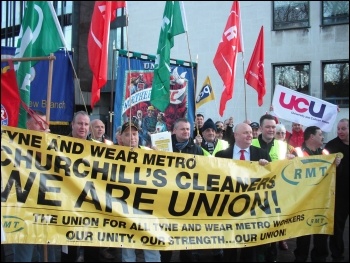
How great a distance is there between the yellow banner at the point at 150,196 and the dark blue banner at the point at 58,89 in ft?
10.00

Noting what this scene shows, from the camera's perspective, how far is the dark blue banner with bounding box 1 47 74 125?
7.05m

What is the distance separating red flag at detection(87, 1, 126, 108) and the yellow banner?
214 centimetres

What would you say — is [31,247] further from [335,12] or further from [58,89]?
[335,12]

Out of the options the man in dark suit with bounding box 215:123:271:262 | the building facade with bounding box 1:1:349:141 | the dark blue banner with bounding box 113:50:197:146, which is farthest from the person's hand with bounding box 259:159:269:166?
the building facade with bounding box 1:1:349:141

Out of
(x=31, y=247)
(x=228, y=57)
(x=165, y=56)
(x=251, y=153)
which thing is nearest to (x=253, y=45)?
(x=228, y=57)

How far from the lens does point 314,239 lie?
17.2 feet

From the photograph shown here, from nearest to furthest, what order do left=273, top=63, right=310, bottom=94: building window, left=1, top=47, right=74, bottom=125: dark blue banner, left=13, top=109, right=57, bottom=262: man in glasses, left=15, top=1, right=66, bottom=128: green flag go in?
left=13, top=109, right=57, bottom=262: man in glasses < left=15, top=1, right=66, bottom=128: green flag < left=1, top=47, right=74, bottom=125: dark blue banner < left=273, top=63, right=310, bottom=94: building window

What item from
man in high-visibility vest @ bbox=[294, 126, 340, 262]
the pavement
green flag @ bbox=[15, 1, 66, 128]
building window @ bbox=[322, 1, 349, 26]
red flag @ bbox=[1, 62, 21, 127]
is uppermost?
building window @ bbox=[322, 1, 349, 26]

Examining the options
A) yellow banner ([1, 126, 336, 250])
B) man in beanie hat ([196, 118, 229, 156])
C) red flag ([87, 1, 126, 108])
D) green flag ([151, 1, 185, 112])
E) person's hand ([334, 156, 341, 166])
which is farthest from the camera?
green flag ([151, 1, 185, 112])

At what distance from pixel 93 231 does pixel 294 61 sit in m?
13.6

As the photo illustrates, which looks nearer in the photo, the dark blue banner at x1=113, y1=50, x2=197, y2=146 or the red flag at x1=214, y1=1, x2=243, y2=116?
the red flag at x1=214, y1=1, x2=243, y2=116

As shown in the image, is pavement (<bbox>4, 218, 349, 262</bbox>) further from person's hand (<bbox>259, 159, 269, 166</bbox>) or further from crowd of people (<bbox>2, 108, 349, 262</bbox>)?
person's hand (<bbox>259, 159, 269, 166</bbox>)

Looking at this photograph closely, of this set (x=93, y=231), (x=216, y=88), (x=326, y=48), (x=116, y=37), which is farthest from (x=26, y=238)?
(x=116, y=37)

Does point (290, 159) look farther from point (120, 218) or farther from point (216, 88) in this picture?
point (216, 88)
